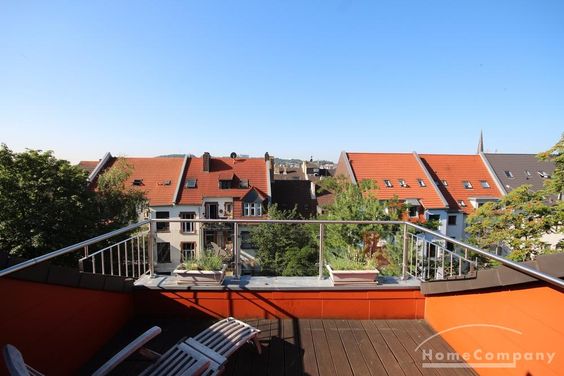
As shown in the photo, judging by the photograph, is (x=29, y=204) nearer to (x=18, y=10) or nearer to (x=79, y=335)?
(x=18, y=10)

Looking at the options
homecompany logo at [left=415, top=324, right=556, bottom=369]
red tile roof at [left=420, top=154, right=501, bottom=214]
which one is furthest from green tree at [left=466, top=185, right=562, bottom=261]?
red tile roof at [left=420, top=154, right=501, bottom=214]

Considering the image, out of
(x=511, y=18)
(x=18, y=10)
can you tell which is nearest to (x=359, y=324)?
(x=18, y=10)

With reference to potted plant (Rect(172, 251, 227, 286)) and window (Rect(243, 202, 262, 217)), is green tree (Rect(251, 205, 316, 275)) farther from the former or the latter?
potted plant (Rect(172, 251, 227, 286))

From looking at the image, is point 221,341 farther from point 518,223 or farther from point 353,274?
point 518,223

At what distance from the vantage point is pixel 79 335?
104 inches

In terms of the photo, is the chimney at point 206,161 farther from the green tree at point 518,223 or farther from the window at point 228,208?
the green tree at point 518,223

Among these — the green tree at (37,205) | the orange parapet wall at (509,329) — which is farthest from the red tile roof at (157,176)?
the orange parapet wall at (509,329)

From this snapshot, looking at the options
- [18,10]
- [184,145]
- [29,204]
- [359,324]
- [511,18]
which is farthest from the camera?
[184,145]

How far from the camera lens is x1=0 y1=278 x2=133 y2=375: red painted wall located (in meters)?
1.97

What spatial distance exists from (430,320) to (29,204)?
1818 centimetres

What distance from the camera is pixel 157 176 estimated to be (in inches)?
1091

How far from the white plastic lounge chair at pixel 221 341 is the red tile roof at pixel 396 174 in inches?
978

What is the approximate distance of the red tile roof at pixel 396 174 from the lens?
26875mm

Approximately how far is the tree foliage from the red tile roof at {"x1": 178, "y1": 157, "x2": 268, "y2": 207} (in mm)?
9647
